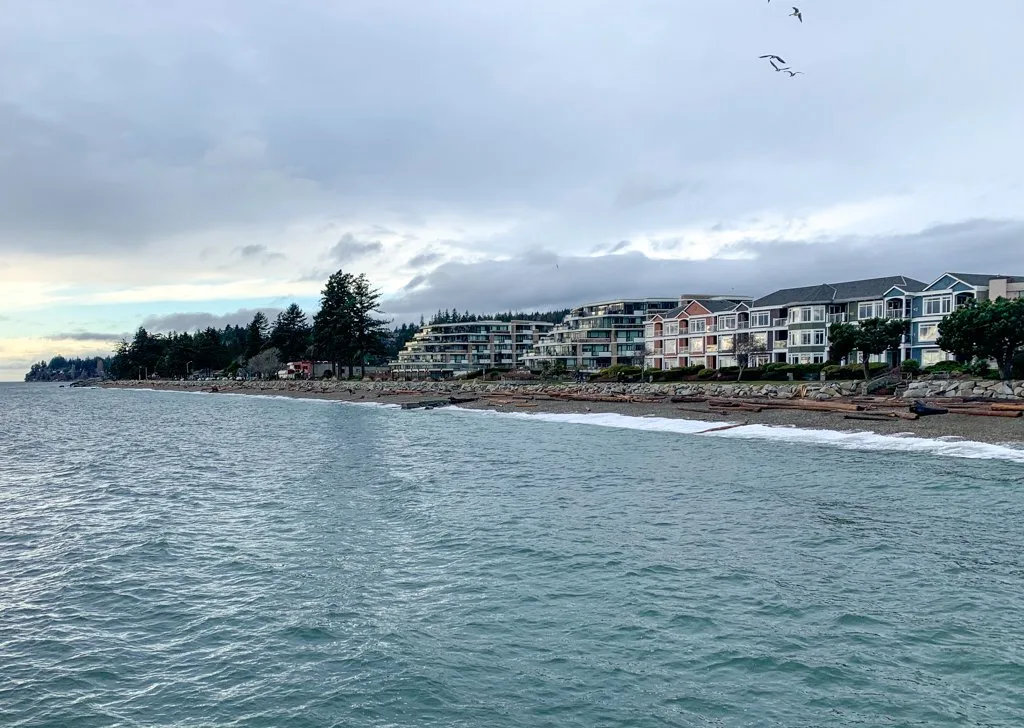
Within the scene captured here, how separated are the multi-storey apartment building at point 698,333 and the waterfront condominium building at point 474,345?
59.6 metres

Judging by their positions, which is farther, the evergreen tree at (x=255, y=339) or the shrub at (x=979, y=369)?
the evergreen tree at (x=255, y=339)

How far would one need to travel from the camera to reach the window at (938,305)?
250 ft

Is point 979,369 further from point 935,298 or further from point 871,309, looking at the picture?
point 871,309

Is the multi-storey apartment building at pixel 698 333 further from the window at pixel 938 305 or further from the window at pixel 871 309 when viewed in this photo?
the window at pixel 938 305

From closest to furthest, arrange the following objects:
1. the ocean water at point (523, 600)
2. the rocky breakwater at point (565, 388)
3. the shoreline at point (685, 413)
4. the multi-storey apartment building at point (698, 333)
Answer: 1. the ocean water at point (523, 600)
2. the shoreline at point (685, 413)
3. the rocky breakwater at point (565, 388)
4. the multi-storey apartment building at point (698, 333)

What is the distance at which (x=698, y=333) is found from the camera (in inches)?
4350

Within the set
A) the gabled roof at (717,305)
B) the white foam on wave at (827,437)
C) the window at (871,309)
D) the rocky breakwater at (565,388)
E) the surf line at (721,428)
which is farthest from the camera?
the gabled roof at (717,305)

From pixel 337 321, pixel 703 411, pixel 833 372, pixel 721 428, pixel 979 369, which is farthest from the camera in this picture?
pixel 337 321

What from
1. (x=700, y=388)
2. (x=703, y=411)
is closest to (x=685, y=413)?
(x=703, y=411)

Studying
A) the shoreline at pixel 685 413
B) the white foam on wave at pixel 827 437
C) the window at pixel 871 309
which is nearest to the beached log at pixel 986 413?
the shoreline at pixel 685 413

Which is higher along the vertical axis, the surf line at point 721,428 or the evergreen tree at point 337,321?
the evergreen tree at point 337,321

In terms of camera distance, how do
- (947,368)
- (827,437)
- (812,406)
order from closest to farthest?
(827,437) → (812,406) → (947,368)

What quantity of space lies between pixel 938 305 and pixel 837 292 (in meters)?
14.3

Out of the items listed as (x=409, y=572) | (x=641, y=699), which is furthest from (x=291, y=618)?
(x=641, y=699)
